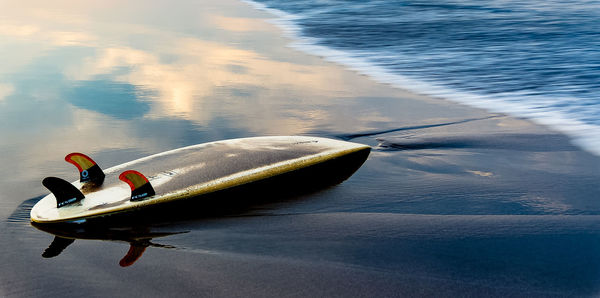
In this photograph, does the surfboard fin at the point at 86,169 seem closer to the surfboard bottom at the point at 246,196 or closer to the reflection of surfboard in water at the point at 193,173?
the reflection of surfboard in water at the point at 193,173

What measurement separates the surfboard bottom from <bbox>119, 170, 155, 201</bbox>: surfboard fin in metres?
0.06

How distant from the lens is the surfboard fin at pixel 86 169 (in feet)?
8.30

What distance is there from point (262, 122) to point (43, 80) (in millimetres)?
2307

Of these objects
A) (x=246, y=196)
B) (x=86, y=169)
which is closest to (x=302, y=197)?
(x=246, y=196)

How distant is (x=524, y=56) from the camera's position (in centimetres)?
720

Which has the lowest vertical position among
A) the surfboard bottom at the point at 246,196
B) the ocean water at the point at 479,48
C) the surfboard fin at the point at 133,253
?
the surfboard fin at the point at 133,253


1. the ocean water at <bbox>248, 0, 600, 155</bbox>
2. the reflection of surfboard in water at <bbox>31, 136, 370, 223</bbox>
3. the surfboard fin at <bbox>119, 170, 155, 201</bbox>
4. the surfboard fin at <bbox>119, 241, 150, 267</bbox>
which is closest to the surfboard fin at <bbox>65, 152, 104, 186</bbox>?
the reflection of surfboard in water at <bbox>31, 136, 370, 223</bbox>

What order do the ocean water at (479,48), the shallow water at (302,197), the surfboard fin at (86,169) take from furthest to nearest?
1. the ocean water at (479,48)
2. the surfboard fin at (86,169)
3. the shallow water at (302,197)

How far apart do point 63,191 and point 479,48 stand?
22.1ft

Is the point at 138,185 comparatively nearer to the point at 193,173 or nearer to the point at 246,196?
the point at 193,173

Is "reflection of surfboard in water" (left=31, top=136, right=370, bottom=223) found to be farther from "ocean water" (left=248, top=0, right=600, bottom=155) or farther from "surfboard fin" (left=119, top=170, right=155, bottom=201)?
"ocean water" (left=248, top=0, right=600, bottom=155)

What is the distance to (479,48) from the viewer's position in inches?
307

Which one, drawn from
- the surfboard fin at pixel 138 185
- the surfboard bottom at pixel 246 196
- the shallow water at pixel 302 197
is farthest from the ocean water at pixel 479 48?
the surfboard fin at pixel 138 185

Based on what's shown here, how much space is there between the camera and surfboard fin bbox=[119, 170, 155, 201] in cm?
232
